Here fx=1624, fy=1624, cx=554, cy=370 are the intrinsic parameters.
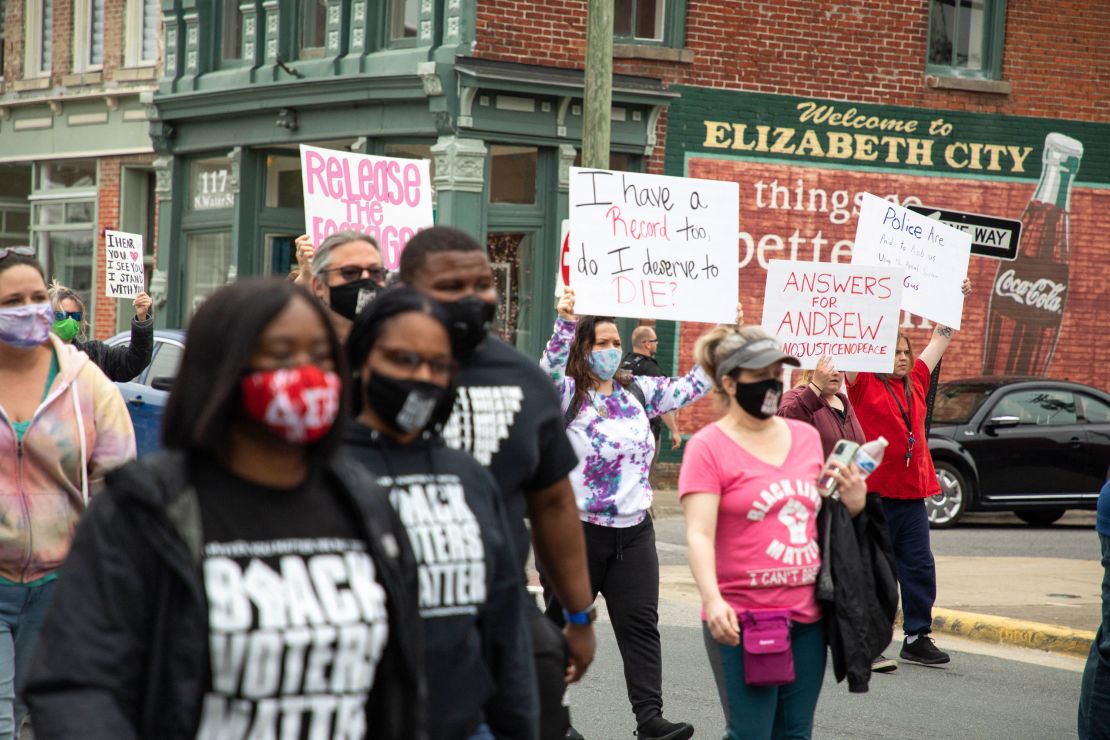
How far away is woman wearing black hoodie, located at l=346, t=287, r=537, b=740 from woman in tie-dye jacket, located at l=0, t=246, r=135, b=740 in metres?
1.80

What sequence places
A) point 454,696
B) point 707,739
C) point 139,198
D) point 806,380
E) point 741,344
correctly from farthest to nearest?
point 139,198
point 806,380
point 707,739
point 741,344
point 454,696

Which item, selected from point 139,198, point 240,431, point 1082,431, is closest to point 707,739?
point 240,431

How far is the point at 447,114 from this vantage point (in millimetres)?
18438

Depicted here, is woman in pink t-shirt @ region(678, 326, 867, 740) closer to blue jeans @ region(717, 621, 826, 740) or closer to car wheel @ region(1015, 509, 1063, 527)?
blue jeans @ region(717, 621, 826, 740)

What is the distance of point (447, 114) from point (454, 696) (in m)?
15.5

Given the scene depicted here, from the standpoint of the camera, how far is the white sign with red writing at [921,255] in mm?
9859

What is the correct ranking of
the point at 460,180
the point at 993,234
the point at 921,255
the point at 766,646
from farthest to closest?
the point at 460,180
the point at 993,234
the point at 921,255
the point at 766,646

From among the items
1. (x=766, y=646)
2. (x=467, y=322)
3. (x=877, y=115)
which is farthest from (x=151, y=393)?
(x=467, y=322)

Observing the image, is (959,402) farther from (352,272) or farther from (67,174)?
(67,174)

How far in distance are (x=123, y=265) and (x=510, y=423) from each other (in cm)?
1381

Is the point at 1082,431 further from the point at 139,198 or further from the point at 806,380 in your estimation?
the point at 139,198

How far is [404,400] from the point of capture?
3.28 m

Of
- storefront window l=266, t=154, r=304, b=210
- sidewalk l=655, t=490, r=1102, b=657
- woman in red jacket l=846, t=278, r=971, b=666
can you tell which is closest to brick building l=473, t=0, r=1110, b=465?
storefront window l=266, t=154, r=304, b=210

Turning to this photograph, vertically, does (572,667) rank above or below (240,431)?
below
